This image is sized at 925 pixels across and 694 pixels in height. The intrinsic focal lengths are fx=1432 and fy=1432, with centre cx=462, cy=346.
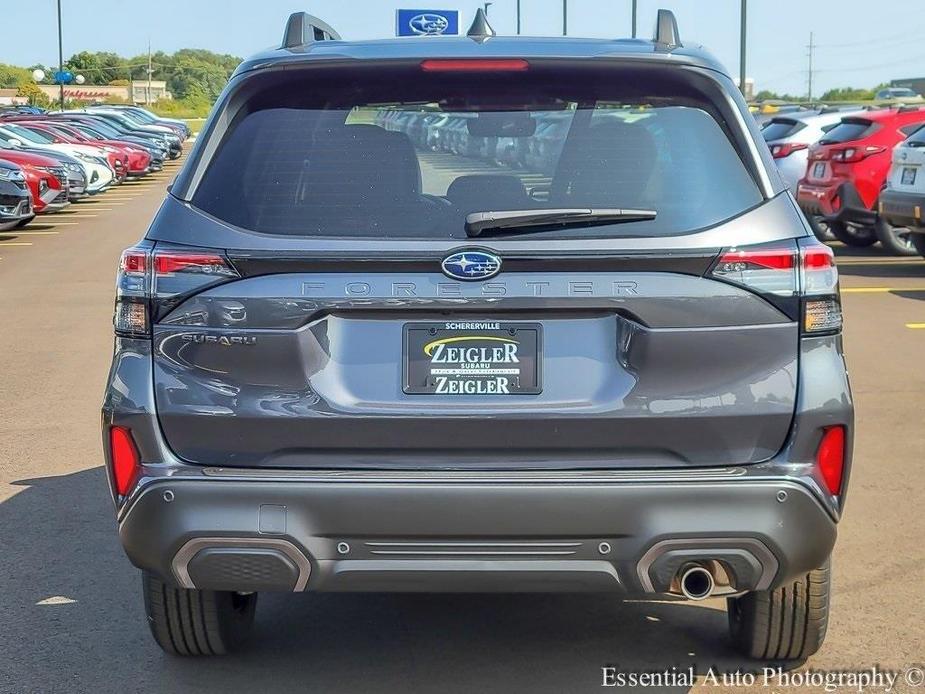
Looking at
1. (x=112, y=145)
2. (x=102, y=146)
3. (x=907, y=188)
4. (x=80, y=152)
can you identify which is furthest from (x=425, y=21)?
(x=907, y=188)

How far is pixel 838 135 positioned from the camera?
679 inches

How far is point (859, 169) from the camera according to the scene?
1648 cm

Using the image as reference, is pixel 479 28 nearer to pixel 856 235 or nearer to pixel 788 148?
pixel 856 235

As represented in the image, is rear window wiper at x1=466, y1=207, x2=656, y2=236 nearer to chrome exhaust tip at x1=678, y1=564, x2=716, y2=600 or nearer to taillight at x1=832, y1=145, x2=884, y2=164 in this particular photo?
chrome exhaust tip at x1=678, y1=564, x2=716, y2=600

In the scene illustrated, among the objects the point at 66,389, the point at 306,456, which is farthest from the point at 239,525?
the point at 66,389

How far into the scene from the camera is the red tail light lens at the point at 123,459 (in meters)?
3.67

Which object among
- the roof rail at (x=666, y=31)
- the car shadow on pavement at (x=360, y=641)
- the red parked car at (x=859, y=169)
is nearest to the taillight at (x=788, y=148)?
the red parked car at (x=859, y=169)

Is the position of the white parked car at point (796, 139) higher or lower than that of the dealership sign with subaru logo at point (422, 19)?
lower

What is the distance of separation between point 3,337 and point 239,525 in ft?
28.4

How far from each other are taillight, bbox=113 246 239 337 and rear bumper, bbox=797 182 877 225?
44.1ft

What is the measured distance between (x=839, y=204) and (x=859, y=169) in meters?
0.50

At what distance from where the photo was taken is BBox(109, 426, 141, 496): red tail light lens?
12.0 feet

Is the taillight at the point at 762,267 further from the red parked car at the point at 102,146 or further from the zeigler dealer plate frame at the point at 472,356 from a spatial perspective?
the red parked car at the point at 102,146

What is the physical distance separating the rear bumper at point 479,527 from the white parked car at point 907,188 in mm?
11485
